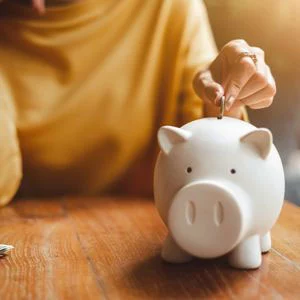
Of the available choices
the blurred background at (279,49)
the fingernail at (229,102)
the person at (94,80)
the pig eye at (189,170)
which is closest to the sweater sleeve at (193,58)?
the person at (94,80)

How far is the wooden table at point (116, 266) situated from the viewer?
49 cm

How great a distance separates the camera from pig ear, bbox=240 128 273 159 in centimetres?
51

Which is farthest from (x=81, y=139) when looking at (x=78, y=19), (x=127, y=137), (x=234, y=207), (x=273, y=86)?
(x=234, y=207)

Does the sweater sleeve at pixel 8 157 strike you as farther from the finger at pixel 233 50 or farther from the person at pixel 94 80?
the finger at pixel 233 50

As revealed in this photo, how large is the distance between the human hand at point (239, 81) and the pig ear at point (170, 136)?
91mm

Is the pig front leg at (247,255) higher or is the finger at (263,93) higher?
the finger at (263,93)

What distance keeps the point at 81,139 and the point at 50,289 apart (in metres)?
0.48

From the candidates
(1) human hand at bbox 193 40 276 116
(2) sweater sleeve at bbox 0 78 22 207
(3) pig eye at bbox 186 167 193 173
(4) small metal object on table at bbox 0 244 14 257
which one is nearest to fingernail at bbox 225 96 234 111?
(1) human hand at bbox 193 40 276 116

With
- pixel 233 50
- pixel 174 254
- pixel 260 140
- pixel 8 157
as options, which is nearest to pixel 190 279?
pixel 174 254

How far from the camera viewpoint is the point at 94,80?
95cm

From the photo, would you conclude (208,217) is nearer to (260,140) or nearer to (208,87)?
(260,140)

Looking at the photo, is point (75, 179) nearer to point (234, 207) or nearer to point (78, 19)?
point (78, 19)

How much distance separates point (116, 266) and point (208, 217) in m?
0.12

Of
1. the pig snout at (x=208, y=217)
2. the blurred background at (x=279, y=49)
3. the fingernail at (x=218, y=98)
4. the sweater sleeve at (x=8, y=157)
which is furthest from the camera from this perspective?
the blurred background at (x=279, y=49)
